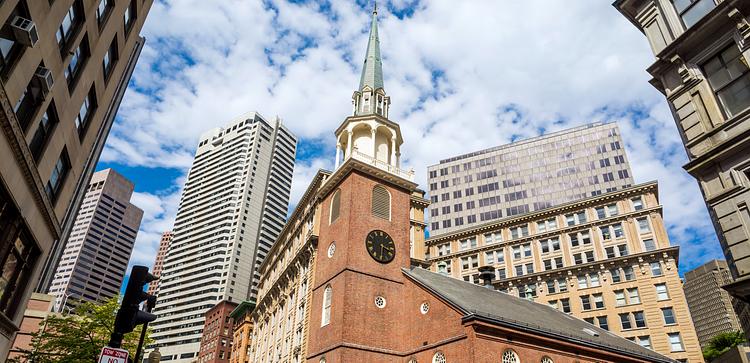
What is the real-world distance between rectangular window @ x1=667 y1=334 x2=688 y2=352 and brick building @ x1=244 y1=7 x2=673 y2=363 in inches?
710

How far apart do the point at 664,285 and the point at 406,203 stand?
36435mm

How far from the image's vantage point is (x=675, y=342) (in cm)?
5119

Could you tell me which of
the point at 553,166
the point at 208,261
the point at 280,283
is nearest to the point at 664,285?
the point at 280,283

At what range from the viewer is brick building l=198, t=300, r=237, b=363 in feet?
351

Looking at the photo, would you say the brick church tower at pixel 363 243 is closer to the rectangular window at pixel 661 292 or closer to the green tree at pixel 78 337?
the green tree at pixel 78 337

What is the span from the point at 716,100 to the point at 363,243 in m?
23.4

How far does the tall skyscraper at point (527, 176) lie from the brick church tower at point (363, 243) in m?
66.4

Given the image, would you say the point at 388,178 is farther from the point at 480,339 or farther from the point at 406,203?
the point at 480,339

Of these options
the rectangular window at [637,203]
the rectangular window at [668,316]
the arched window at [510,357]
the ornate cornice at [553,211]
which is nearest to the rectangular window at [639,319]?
the rectangular window at [668,316]

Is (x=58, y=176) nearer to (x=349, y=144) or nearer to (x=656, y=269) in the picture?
(x=349, y=144)

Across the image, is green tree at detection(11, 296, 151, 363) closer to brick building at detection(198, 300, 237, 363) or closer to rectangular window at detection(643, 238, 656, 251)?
rectangular window at detection(643, 238, 656, 251)

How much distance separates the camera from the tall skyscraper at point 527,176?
104m

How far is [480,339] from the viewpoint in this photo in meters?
26.2

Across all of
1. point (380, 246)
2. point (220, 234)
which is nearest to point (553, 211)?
point (380, 246)
